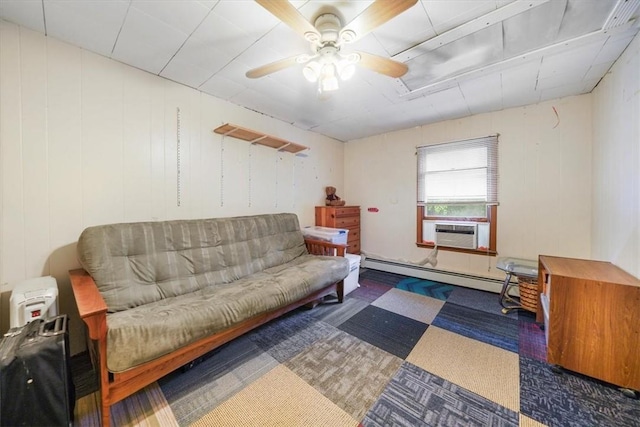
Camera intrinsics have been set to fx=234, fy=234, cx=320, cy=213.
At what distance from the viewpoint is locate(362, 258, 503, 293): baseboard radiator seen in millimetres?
3006

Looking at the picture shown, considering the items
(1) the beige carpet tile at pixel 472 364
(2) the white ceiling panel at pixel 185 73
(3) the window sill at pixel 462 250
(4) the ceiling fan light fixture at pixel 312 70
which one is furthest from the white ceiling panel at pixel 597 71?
(2) the white ceiling panel at pixel 185 73

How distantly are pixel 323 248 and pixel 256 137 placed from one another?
1589 mm

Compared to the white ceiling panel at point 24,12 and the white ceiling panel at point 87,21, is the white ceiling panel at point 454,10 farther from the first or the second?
the white ceiling panel at point 24,12

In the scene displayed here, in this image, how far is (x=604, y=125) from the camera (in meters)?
2.10

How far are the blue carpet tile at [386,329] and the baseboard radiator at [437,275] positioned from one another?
132 centimetres

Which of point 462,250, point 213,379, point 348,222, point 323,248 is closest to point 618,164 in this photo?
point 462,250

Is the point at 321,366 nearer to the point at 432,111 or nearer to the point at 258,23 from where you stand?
the point at 258,23

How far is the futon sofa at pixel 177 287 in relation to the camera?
1.23 meters

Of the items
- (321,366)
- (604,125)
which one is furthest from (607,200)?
(321,366)

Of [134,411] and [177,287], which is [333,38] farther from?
[134,411]

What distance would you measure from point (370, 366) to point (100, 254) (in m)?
2.07

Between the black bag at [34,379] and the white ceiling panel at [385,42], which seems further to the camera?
the white ceiling panel at [385,42]

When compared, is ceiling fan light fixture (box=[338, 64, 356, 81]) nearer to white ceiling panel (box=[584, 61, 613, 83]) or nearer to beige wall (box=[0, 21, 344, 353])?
beige wall (box=[0, 21, 344, 353])

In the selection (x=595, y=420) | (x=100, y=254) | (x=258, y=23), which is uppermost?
(x=258, y=23)
